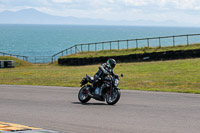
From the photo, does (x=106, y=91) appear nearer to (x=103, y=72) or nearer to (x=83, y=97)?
(x=103, y=72)

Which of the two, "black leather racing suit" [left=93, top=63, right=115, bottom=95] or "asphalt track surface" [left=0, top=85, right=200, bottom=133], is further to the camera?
"black leather racing suit" [left=93, top=63, right=115, bottom=95]

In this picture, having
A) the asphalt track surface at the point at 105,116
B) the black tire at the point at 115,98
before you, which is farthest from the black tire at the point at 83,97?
the black tire at the point at 115,98

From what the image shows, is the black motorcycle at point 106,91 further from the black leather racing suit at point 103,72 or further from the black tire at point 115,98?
the black leather racing suit at point 103,72

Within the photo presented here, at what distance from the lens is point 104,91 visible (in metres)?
13.4

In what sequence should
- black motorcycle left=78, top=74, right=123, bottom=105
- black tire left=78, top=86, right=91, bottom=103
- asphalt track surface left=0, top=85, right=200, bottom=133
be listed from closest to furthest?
asphalt track surface left=0, top=85, right=200, bottom=133 → black motorcycle left=78, top=74, right=123, bottom=105 → black tire left=78, top=86, right=91, bottom=103

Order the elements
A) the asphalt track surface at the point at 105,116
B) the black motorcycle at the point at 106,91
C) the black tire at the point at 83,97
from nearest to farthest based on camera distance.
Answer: the asphalt track surface at the point at 105,116
the black motorcycle at the point at 106,91
the black tire at the point at 83,97

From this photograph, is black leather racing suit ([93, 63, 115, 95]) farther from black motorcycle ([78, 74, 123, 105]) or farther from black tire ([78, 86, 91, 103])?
black tire ([78, 86, 91, 103])

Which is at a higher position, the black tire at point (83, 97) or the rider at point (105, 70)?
the rider at point (105, 70)

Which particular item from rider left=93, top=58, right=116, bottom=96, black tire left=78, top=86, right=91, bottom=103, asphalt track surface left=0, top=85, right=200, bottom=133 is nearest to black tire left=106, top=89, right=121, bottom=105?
asphalt track surface left=0, top=85, right=200, bottom=133

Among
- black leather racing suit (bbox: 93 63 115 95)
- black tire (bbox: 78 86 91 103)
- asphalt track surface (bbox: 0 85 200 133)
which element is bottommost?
asphalt track surface (bbox: 0 85 200 133)

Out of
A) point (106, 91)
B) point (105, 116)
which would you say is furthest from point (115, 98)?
point (105, 116)

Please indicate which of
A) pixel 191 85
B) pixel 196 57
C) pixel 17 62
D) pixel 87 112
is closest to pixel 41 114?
pixel 87 112

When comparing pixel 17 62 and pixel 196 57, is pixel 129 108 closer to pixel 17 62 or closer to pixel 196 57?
pixel 196 57

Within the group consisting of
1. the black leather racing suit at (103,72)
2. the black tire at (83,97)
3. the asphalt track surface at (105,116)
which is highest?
the black leather racing suit at (103,72)
